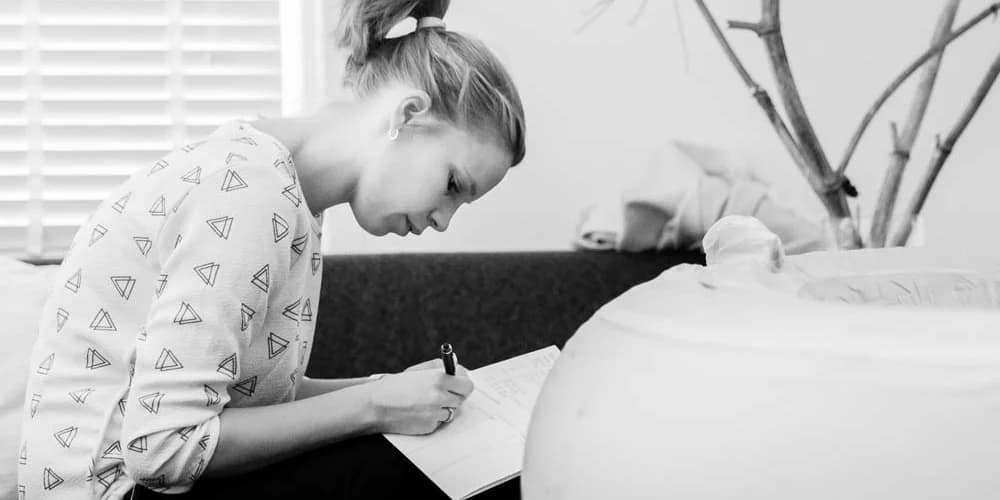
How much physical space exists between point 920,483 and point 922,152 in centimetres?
131

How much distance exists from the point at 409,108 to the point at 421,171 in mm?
64

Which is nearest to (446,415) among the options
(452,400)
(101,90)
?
(452,400)

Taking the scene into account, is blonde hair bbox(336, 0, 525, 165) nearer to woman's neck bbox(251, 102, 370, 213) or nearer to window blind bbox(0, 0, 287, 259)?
woman's neck bbox(251, 102, 370, 213)

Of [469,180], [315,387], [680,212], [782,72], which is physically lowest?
[315,387]

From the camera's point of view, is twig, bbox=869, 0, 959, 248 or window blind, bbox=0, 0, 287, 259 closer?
twig, bbox=869, 0, 959, 248

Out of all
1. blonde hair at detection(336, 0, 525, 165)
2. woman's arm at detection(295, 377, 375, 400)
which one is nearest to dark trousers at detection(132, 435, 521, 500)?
woman's arm at detection(295, 377, 375, 400)

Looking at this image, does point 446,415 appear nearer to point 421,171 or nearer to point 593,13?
point 421,171

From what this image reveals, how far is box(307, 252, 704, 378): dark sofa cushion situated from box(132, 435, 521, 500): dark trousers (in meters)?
0.51

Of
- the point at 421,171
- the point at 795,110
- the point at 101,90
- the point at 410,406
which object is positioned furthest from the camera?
the point at 101,90

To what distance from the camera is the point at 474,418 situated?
2.79 ft

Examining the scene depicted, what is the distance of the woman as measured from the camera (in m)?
0.71

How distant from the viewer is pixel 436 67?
0.92m

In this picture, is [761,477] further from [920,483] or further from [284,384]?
[284,384]

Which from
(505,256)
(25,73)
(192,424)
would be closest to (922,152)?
(505,256)
